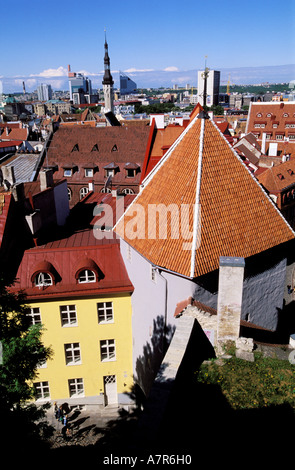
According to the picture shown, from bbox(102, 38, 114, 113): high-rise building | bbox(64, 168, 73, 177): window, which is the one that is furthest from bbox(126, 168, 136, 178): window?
bbox(102, 38, 114, 113): high-rise building

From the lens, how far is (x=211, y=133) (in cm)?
1549

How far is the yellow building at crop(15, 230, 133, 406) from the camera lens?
766 inches

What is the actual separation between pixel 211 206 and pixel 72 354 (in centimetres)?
1197

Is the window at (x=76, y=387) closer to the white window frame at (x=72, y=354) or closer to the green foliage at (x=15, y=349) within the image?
the white window frame at (x=72, y=354)

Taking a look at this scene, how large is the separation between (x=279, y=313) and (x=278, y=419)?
916 cm

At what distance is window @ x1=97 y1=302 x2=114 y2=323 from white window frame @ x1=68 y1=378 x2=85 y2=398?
4166 millimetres

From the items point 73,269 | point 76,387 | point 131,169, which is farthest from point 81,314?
point 131,169

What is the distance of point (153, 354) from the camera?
17.5 m

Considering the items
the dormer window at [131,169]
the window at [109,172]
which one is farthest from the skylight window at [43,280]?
the window at [109,172]

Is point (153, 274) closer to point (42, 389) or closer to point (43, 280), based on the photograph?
point (43, 280)

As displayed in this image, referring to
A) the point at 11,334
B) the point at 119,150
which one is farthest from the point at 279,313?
the point at 119,150

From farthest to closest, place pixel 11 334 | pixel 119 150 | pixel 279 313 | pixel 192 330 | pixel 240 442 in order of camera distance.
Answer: pixel 119 150
pixel 279 313
pixel 192 330
pixel 11 334
pixel 240 442

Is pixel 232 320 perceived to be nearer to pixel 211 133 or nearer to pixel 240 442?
pixel 240 442

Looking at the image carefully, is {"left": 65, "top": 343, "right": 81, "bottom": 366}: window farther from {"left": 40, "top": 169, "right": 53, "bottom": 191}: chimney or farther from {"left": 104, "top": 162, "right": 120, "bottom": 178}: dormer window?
{"left": 104, "top": 162, "right": 120, "bottom": 178}: dormer window
